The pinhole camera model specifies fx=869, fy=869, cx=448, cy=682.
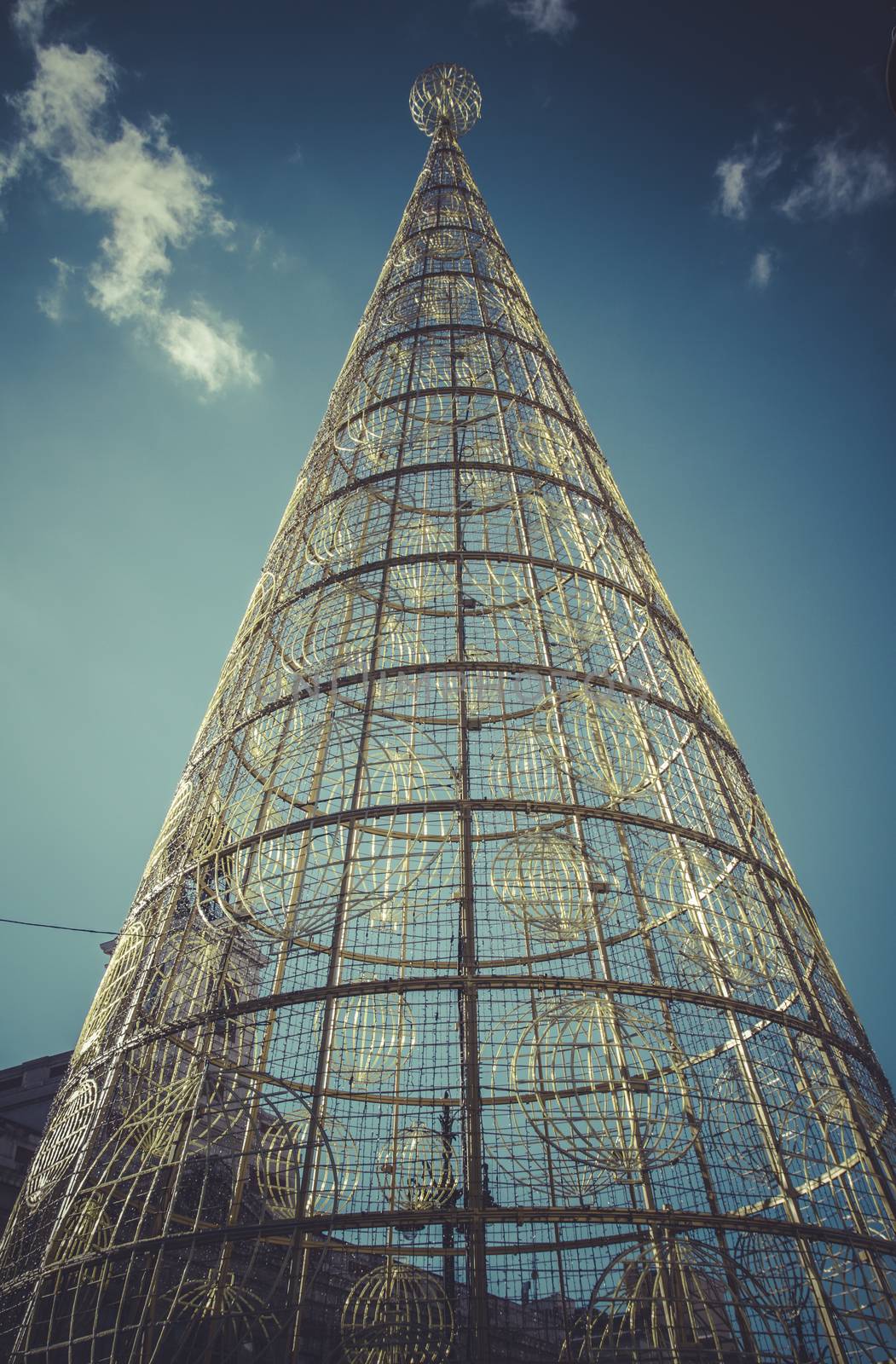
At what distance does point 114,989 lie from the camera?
11.9 m

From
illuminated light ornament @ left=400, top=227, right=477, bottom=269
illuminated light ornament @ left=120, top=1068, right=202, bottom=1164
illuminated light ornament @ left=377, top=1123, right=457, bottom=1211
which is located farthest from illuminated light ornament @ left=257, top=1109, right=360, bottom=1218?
illuminated light ornament @ left=400, top=227, right=477, bottom=269

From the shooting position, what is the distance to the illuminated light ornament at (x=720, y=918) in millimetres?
10336

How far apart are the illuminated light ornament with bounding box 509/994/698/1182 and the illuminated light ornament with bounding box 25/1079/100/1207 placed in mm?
5119

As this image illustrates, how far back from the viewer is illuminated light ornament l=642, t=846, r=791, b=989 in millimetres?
10336

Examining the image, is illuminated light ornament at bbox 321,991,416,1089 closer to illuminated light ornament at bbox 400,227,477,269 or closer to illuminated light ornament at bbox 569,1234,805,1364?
illuminated light ornament at bbox 569,1234,805,1364

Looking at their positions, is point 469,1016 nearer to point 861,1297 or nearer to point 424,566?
point 861,1297

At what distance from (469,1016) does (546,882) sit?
2.19m

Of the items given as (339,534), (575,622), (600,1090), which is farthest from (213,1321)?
(339,534)

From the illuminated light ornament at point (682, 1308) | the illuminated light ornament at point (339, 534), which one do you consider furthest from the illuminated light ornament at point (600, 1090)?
the illuminated light ornament at point (339, 534)

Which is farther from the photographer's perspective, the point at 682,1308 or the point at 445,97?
the point at 445,97

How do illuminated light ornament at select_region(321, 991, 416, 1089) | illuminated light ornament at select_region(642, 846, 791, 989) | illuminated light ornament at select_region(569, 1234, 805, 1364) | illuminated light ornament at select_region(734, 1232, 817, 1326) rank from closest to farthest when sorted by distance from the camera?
1. illuminated light ornament at select_region(569, 1234, 805, 1364)
2. illuminated light ornament at select_region(734, 1232, 817, 1326)
3. illuminated light ornament at select_region(642, 846, 791, 989)
4. illuminated light ornament at select_region(321, 991, 416, 1089)

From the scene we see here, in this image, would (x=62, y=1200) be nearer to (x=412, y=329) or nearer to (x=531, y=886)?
(x=531, y=886)

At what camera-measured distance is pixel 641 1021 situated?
9.05 meters

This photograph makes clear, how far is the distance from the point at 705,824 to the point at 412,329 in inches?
524
